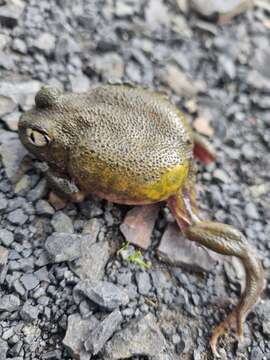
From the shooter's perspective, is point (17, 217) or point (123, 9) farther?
point (123, 9)

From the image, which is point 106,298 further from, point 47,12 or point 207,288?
point 47,12

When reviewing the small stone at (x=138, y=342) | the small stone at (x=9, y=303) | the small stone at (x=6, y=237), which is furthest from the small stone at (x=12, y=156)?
the small stone at (x=138, y=342)

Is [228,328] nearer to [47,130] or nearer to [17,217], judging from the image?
[17,217]

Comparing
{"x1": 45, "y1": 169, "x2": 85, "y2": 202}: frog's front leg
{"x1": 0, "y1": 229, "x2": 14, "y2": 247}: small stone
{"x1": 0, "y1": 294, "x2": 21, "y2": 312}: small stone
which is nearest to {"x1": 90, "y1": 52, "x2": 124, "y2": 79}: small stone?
{"x1": 45, "y1": 169, "x2": 85, "y2": 202}: frog's front leg

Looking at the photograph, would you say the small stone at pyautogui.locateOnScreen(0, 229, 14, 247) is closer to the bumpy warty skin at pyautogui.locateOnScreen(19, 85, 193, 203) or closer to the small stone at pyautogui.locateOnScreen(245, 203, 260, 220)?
the bumpy warty skin at pyautogui.locateOnScreen(19, 85, 193, 203)

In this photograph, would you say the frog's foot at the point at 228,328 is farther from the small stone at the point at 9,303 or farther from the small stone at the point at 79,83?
the small stone at the point at 79,83

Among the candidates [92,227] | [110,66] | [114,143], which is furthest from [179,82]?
[92,227]
